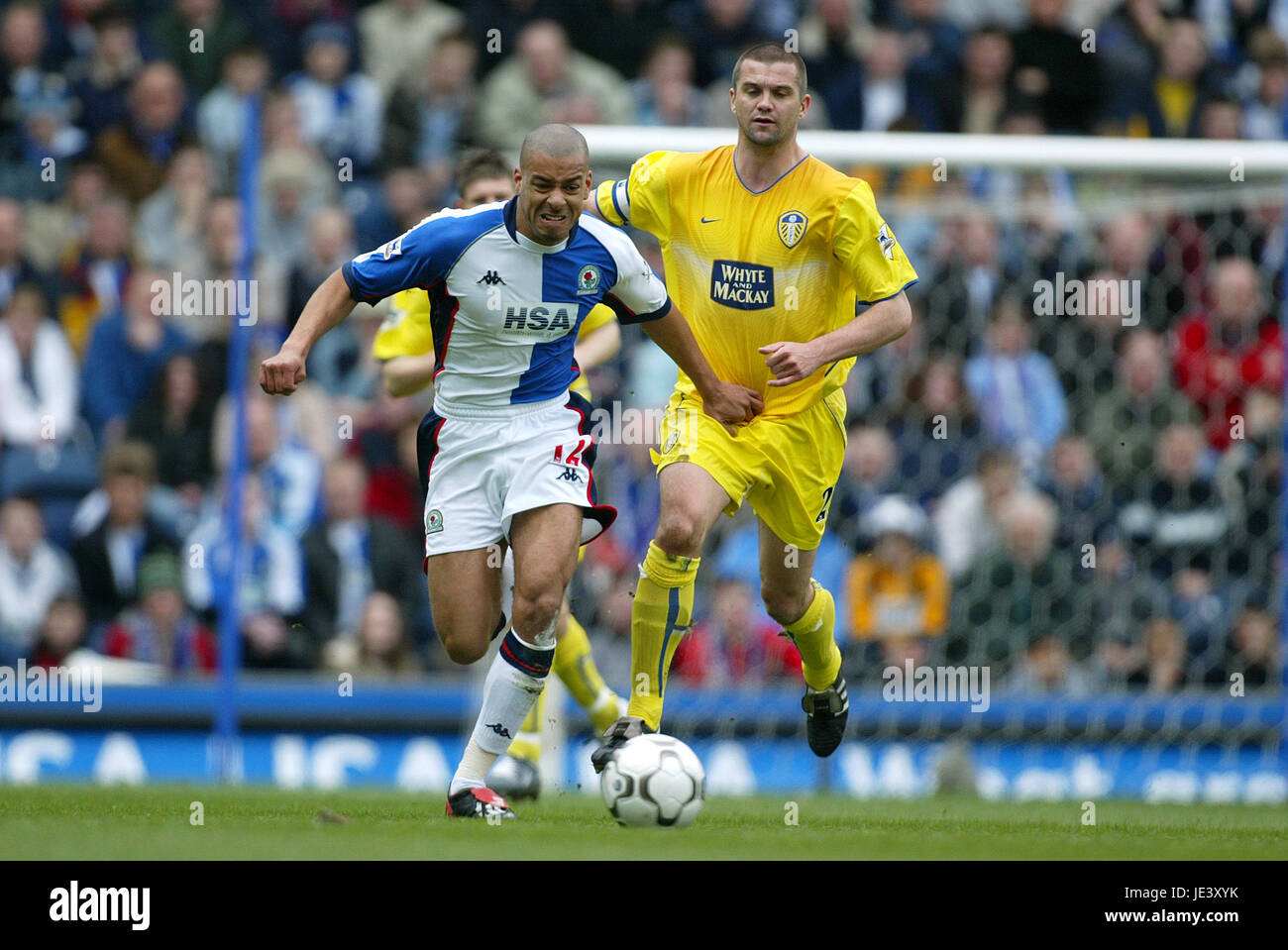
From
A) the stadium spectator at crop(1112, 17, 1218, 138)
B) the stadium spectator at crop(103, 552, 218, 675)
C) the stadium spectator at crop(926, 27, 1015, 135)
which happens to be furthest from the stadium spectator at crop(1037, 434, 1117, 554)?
the stadium spectator at crop(103, 552, 218, 675)

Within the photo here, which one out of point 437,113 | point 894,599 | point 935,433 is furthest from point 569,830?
point 437,113

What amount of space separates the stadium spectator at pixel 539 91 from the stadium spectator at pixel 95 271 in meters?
2.61

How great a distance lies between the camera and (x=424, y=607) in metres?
11.5

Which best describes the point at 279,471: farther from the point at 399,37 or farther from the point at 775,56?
the point at 775,56

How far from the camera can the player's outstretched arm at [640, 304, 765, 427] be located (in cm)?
712

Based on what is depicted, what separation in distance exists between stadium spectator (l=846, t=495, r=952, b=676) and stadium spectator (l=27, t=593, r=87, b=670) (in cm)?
452

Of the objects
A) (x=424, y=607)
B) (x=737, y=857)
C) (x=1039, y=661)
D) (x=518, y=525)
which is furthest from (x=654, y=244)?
(x=737, y=857)

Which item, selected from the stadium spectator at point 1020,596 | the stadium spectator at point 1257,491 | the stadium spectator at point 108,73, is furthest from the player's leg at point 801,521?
the stadium spectator at point 108,73

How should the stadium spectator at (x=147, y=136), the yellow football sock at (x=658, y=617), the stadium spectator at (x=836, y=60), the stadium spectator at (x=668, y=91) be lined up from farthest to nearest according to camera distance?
the stadium spectator at (x=836, y=60) → the stadium spectator at (x=147, y=136) → the stadium spectator at (x=668, y=91) → the yellow football sock at (x=658, y=617)

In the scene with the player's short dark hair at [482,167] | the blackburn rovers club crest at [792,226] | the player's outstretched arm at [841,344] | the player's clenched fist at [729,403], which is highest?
the player's short dark hair at [482,167]

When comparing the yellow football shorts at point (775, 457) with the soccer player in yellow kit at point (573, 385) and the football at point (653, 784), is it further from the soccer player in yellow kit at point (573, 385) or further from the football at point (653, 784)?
the football at point (653, 784)

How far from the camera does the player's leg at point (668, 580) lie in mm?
7078

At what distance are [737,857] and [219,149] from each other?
363 inches

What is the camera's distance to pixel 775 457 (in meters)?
7.41
